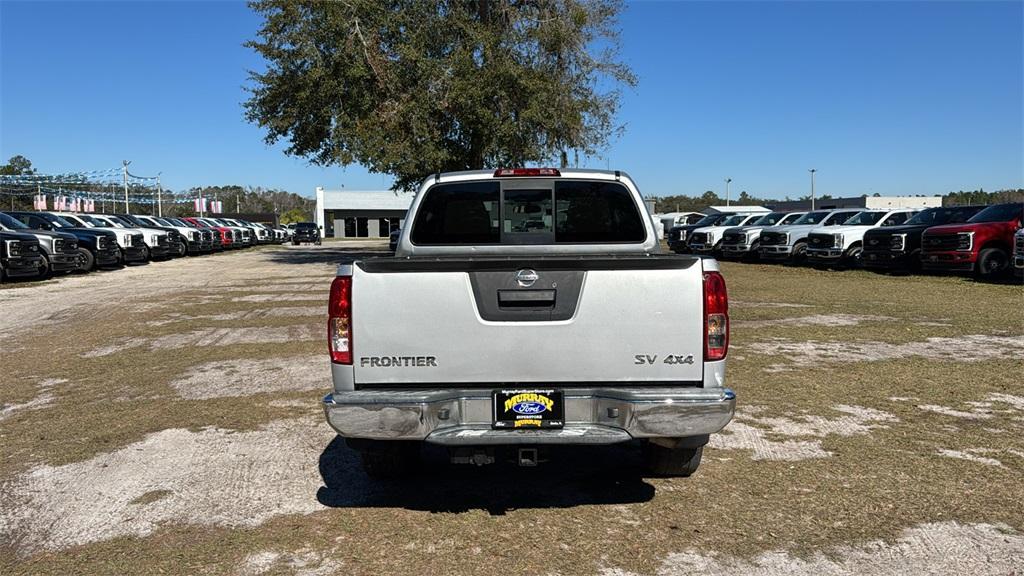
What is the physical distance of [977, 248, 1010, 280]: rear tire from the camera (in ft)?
59.1

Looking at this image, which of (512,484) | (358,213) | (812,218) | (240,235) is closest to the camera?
(512,484)

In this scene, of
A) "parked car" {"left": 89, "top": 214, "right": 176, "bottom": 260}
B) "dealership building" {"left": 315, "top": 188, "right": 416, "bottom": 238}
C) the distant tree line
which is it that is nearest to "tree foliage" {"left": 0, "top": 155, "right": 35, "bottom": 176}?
the distant tree line

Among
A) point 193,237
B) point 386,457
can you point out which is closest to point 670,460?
point 386,457

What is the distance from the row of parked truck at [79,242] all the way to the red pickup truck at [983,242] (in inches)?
884

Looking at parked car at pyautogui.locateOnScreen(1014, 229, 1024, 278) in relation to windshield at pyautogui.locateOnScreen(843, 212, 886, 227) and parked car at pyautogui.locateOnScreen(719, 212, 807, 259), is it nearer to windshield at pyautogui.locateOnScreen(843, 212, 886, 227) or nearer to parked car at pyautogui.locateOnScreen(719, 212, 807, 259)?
windshield at pyautogui.locateOnScreen(843, 212, 886, 227)

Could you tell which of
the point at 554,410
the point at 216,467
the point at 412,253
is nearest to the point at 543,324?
the point at 554,410

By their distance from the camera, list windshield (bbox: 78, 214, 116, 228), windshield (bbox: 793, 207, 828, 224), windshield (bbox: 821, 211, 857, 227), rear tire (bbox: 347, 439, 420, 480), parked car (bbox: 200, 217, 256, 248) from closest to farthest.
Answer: rear tire (bbox: 347, 439, 420, 480) < windshield (bbox: 821, 211, 857, 227) < windshield (bbox: 793, 207, 828, 224) < windshield (bbox: 78, 214, 116, 228) < parked car (bbox: 200, 217, 256, 248)

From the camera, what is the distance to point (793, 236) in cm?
2486

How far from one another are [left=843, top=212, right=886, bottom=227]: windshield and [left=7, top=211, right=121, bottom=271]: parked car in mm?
22700

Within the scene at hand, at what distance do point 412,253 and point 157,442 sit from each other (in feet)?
7.88

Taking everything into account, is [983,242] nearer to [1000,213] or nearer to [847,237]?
[1000,213]

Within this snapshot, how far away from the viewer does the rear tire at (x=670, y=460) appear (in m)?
4.60

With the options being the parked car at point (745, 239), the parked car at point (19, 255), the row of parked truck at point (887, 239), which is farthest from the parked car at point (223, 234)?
the parked car at point (745, 239)

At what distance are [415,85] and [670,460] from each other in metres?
22.5
